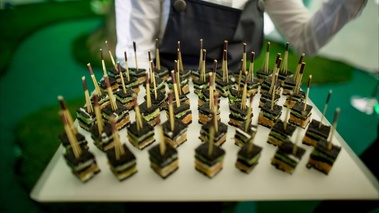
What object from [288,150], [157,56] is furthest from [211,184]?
[157,56]

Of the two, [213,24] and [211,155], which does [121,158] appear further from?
[213,24]

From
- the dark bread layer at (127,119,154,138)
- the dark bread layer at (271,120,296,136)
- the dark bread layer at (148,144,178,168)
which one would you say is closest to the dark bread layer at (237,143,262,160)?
the dark bread layer at (271,120,296,136)

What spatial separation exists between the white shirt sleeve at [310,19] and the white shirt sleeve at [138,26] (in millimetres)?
905

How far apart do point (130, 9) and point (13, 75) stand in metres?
2.72

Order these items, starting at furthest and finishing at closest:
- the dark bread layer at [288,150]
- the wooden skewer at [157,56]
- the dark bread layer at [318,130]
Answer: the wooden skewer at [157,56] → the dark bread layer at [318,130] → the dark bread layer at [288,150]

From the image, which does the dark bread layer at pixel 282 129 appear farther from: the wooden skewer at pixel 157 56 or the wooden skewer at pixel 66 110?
the wooden skewer at pixel 66 110

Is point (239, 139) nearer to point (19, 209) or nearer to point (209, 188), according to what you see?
point (209, 188)

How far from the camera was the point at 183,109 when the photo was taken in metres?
1.66

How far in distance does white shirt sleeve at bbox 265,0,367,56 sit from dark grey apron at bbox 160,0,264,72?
21 centimetres

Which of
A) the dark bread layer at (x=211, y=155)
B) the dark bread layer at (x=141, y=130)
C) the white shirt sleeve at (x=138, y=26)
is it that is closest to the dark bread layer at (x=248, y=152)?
the dark bread layer at (x=211, y=155)

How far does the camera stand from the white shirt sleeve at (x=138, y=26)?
194 cm

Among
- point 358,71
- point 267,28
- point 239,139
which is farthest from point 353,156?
point 267,28

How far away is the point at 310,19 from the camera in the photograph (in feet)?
6.88

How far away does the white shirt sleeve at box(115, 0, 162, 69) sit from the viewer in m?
1.94
